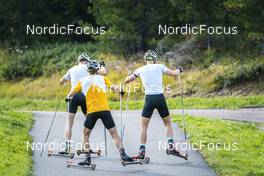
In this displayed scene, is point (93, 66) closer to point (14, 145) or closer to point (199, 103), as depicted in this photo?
point (14, 145)

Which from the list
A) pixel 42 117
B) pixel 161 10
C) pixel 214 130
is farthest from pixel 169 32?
pixel 214 130

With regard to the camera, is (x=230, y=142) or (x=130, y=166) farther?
(x=230, y=142)

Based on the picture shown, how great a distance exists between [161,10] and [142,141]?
2422 centimetres

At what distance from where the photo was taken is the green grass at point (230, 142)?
46.6 ft

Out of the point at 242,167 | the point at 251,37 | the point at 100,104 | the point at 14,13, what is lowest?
the point at 242,167

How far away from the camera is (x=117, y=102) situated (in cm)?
3253

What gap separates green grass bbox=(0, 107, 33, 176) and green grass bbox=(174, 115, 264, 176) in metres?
3.53

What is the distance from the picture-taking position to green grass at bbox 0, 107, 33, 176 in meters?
14.1

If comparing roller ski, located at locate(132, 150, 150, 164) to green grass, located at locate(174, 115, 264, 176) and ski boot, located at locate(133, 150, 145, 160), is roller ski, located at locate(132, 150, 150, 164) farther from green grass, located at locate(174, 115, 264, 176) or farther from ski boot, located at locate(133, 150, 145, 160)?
green grass, located at locate(174, 115, 264, 176)

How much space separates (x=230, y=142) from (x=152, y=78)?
136 inches

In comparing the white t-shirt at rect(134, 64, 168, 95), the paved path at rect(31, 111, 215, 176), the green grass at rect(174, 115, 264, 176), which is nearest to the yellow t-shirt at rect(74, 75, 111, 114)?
the white t-shirt at rect(134, 64, 168, 95)

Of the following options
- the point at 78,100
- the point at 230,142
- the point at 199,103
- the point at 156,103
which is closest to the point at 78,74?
the point at 78,100

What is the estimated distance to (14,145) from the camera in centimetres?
1683

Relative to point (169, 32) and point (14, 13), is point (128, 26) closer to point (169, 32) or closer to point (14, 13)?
point (169, 32)
